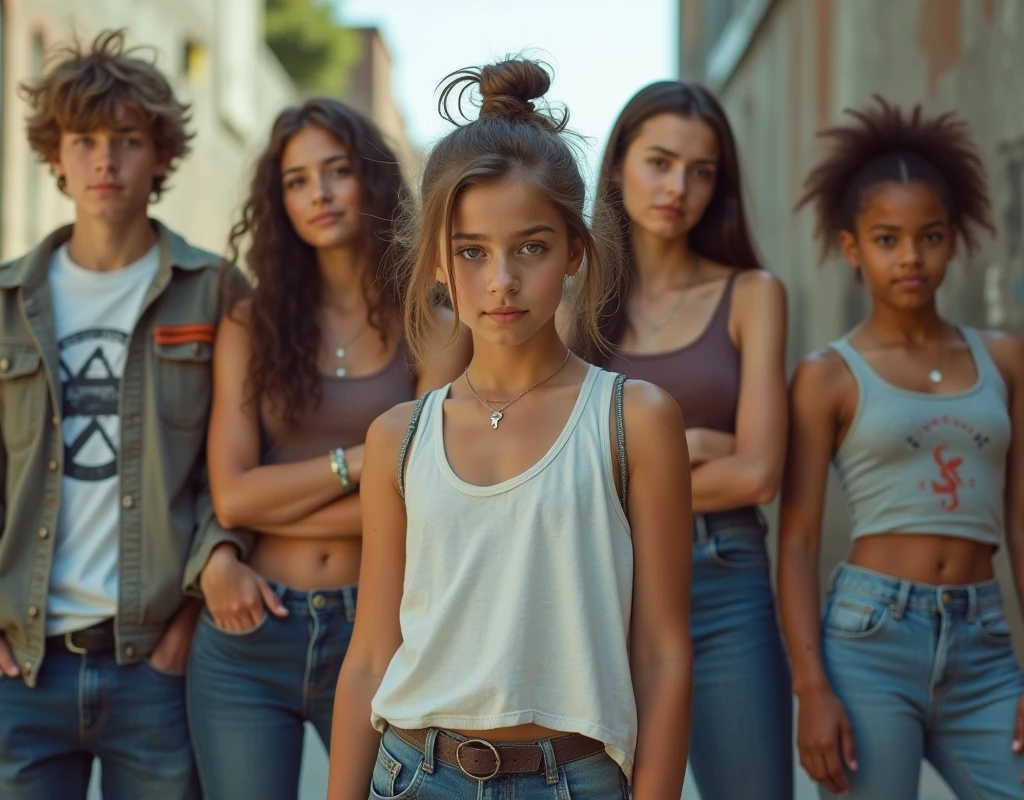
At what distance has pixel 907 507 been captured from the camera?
3.09m

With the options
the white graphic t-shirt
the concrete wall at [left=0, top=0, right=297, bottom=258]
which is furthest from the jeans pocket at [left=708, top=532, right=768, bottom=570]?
the concrete wall at [left=0, top=0, right=297, bottom=258]

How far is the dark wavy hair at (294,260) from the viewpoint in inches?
128

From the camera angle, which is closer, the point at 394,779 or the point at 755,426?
the point at 394,779

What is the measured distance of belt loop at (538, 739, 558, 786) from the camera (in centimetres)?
221

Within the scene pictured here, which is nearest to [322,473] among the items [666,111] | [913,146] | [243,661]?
[243,661]

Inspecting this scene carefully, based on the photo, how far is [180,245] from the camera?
3.50 meters

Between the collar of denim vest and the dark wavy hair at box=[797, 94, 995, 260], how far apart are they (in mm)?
1653

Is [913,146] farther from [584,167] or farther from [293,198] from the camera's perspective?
[293,198]

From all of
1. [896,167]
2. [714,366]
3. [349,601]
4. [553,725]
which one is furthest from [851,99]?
[553,725]

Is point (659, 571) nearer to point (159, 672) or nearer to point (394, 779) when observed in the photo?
point (394, 779)

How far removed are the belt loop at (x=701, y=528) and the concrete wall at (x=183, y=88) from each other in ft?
28.8

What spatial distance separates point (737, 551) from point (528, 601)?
106 cm

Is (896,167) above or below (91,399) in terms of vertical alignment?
above

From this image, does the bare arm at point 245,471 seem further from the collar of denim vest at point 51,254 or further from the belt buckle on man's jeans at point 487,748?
the belt buckle on man's jeans at point 487,748
